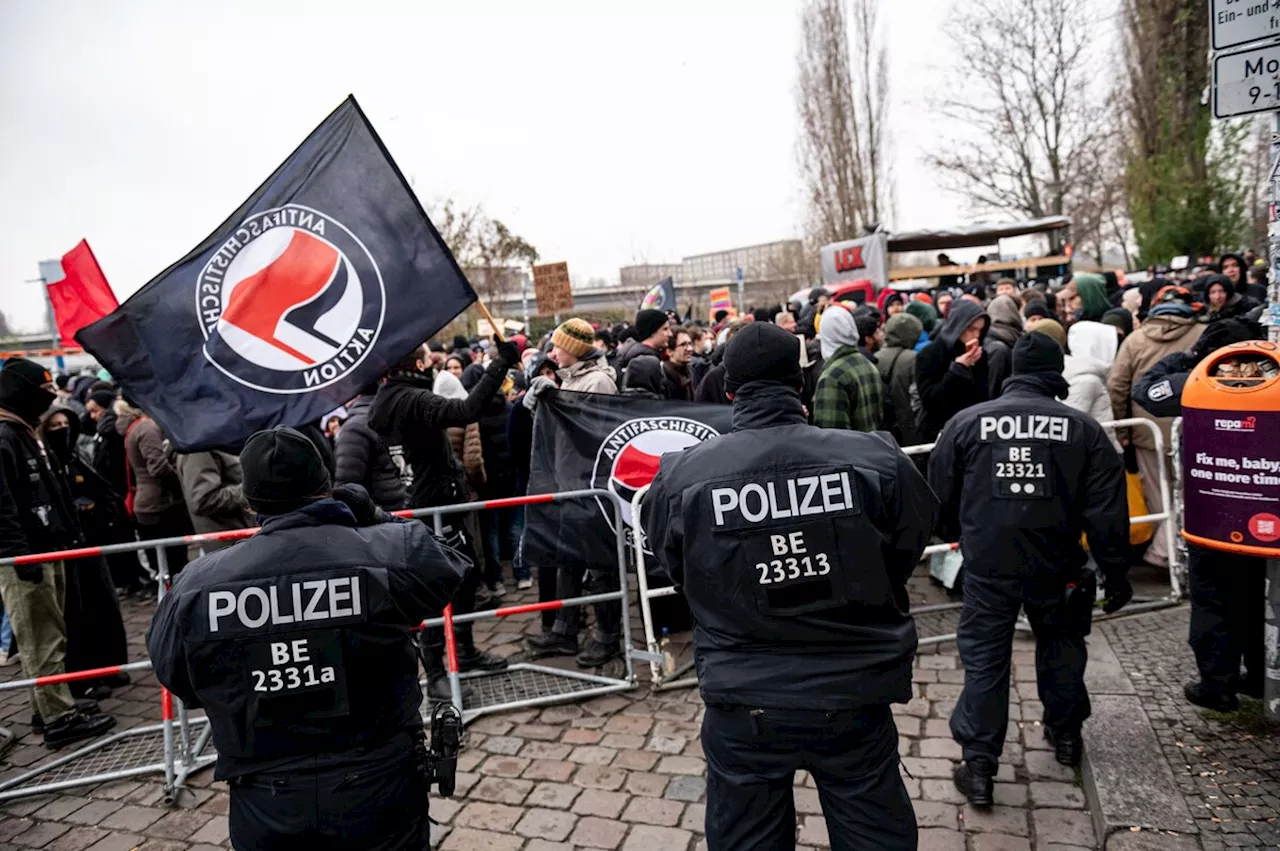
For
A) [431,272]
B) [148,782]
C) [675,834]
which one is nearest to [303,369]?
[431,272]

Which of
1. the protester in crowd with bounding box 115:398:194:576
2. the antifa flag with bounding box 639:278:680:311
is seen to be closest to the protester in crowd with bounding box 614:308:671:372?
the protester in crowd with bounding box 115:398:194:576

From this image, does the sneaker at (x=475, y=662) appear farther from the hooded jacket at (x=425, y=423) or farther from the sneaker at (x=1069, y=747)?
the sneaker at (x=1069, y=747)

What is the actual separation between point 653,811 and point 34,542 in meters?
4.16

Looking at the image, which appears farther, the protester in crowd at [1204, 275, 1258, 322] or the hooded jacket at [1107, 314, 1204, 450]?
the protester in crowd at [1204, 275, 1258, 322]

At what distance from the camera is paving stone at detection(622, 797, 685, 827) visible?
3685 millimetres

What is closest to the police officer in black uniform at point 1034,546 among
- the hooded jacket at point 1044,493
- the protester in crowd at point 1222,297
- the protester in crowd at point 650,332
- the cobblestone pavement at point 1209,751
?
the hooded jacket at point 1044,493

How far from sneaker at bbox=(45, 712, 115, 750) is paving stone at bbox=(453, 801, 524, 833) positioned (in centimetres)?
279

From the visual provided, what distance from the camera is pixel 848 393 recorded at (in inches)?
227

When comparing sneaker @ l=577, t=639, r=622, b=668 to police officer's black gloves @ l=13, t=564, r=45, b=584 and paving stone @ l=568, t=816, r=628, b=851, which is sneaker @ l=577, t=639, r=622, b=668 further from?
police officer's black gloves @ l=13, t=564, r=45, b=584

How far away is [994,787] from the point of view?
12.2 ft

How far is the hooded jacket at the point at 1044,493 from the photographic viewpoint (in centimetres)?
354

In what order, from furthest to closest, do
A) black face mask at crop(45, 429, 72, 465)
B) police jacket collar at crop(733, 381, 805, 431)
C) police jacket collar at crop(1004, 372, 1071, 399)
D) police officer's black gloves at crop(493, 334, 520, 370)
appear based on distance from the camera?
1. black face mask at crop(45, 429, 72, 465)
2. police officer's black gloves at crop(493, 334, 520, 370)
3. police jacket collar at crop(1004, 372, 1071, 399)
4. police jacket collar at crop(733, 381, 805, 431)

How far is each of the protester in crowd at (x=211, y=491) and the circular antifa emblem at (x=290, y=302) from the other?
7.36 feet

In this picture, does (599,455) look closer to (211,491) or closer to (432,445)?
(432,445)
